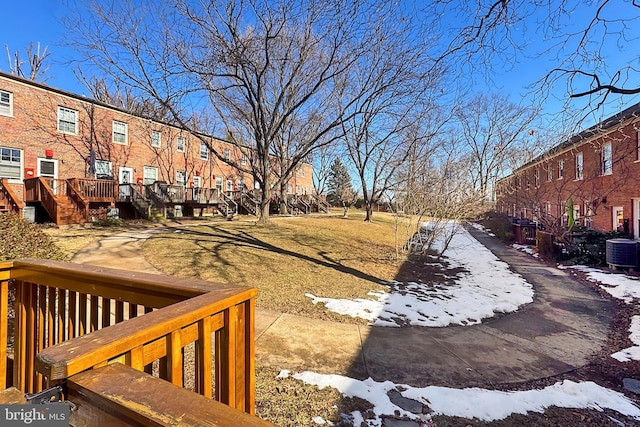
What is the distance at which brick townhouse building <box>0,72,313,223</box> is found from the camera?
45.2ft

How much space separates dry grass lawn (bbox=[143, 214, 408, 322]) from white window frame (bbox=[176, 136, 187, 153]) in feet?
42.2

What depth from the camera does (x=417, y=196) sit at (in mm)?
9602

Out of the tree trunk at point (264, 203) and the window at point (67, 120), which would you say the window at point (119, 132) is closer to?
the window at point (67, 120)

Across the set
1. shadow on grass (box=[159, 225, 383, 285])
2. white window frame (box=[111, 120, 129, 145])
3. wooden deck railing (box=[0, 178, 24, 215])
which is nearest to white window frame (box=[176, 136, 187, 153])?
white window frame (box=[111, 120, 129, 145])

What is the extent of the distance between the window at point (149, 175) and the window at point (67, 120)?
445 cm

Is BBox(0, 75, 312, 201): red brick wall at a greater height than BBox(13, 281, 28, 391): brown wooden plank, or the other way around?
BBox(0, 75, 312, 201): red brick wall

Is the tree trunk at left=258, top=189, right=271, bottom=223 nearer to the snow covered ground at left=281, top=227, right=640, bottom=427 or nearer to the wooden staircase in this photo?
the wooden staircase

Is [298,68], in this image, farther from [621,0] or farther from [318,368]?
[318,368]

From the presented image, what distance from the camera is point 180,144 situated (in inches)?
890

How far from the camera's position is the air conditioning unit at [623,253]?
9.05m

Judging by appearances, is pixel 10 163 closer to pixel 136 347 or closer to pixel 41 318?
pixel 41 318

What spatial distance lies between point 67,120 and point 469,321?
787 inches

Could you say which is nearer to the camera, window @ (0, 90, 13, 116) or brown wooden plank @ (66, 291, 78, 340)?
brown wooden plank @ (66, 291, 78, 340)

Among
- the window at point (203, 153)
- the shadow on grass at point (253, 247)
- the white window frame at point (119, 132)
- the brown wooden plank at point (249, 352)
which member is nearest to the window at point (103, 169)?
the white window frame at point (119, 132)
